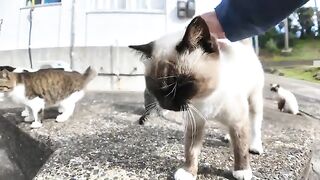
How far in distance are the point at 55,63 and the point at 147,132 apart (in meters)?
0.83

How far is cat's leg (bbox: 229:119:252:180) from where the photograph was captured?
0.74 metres

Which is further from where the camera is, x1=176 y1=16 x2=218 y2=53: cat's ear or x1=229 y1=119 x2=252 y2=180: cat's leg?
x1=229 y1=119 x2=252 y2=180: cat's leg

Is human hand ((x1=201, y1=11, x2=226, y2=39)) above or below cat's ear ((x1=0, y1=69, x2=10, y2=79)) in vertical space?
above

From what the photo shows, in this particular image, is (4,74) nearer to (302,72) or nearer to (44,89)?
(44,89)

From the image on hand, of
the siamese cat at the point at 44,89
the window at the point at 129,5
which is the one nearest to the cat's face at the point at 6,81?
the siamese cat at the point at 44,89

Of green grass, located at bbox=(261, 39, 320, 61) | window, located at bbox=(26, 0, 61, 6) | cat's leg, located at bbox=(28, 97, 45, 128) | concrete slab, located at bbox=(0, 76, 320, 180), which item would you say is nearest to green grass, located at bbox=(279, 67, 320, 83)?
green grass, located at bbox=(261, 39, 320, 61)

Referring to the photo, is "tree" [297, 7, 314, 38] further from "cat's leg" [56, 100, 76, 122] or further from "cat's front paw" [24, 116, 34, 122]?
"cat's front paw" [24, 116, 34, 122]

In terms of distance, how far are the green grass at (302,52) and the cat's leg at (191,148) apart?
669 millimetres

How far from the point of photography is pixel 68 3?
186cm

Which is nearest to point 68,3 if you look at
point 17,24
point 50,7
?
point 50,7

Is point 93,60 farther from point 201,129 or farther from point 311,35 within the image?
point 201,129

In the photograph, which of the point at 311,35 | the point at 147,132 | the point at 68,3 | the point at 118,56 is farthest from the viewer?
the point at 118,56

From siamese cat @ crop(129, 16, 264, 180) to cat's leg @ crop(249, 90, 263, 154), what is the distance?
8 centimetres

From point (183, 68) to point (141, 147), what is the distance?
1.61ft
